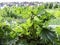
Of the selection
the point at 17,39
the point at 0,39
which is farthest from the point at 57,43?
the point at 0,39

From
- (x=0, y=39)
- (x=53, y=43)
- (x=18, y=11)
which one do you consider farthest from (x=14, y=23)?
(x=18, y=11)

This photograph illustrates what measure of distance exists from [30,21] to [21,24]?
0.07 meters

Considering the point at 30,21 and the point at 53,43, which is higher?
the point at 30,21

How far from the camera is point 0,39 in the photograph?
5.16ft

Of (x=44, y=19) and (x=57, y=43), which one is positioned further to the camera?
(x=44, y=19)

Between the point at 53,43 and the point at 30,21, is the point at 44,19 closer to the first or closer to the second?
the point at 30,21

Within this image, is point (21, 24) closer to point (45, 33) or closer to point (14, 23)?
point (14, 23)

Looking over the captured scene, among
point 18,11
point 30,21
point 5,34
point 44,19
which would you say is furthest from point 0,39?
point 18,11

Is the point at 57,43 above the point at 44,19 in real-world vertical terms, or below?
below

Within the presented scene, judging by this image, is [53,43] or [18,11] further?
[18,11]

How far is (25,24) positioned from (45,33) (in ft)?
0.56

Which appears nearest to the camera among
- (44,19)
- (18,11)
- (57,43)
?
(57,43)

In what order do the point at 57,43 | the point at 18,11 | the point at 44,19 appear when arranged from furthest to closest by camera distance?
the point at 18,11 → the point at 44,19 → the point at 57,43

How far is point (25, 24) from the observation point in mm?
1567
